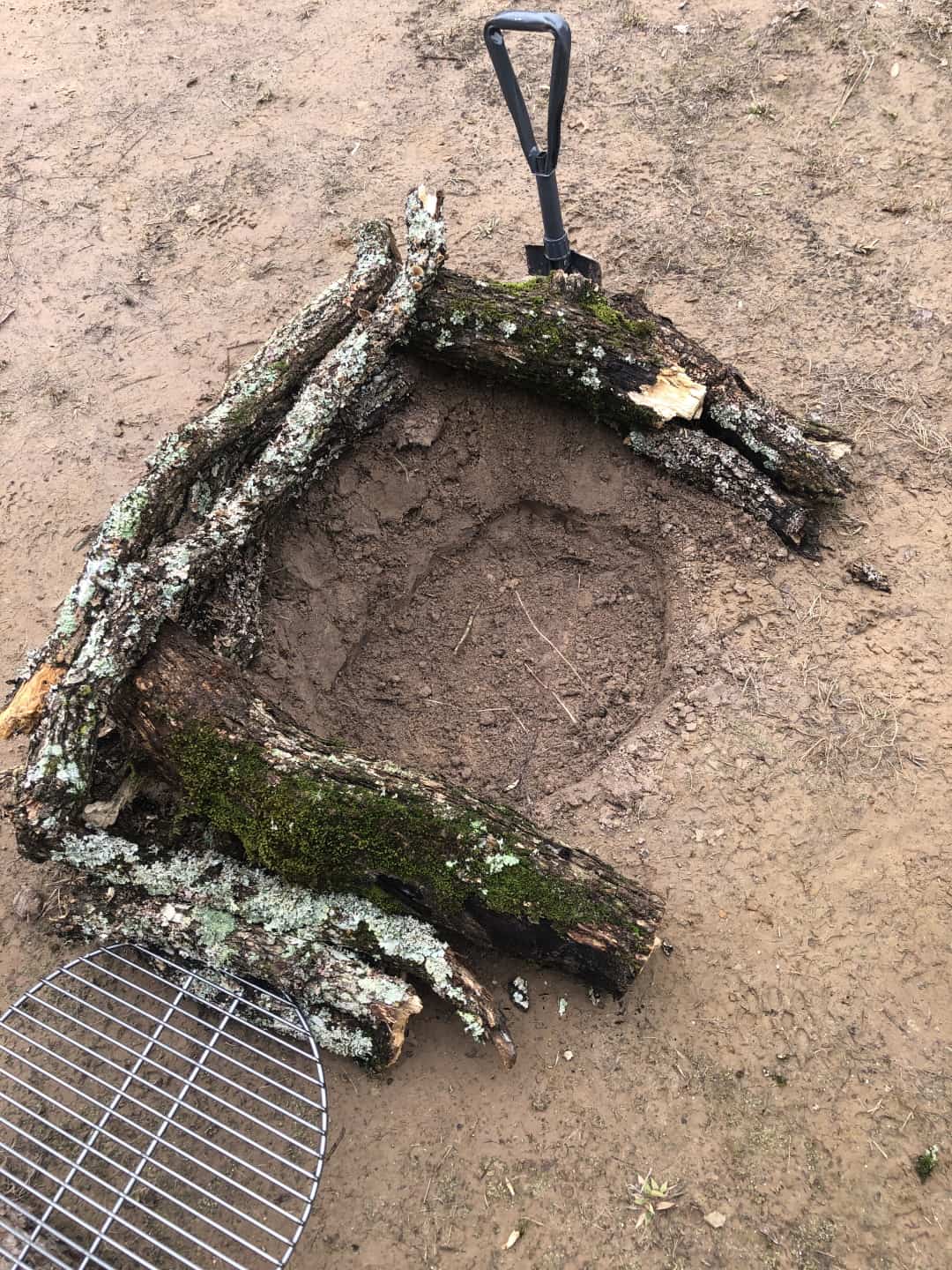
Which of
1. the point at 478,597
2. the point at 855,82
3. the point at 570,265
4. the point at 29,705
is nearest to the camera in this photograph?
the point at 29,705

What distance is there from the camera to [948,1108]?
2.71m

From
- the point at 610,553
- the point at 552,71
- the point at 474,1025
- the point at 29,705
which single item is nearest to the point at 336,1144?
the point at 474,1025

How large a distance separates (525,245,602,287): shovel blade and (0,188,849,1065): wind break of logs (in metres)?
1.30

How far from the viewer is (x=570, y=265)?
4320 mm

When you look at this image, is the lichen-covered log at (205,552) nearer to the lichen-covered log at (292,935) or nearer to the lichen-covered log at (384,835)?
the lichen-covered log at (384,835)

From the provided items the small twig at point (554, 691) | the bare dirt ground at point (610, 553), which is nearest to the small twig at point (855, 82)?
the bare dirt ground at point (610, 553)

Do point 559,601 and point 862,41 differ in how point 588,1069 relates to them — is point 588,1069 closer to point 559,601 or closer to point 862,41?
point 559,601

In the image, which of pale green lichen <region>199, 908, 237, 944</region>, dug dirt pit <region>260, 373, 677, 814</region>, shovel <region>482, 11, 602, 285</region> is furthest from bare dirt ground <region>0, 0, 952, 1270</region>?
shovel <region>482, 11, 602, 285</region>

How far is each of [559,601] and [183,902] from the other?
6.81ft

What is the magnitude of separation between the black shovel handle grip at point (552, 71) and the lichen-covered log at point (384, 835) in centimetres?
254

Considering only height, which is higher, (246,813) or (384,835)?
(384,835)

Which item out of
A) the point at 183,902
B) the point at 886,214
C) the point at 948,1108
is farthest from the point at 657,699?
the point at 886,214

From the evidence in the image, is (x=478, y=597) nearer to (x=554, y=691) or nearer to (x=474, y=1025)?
(x=554, y=691)

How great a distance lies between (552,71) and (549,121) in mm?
202
